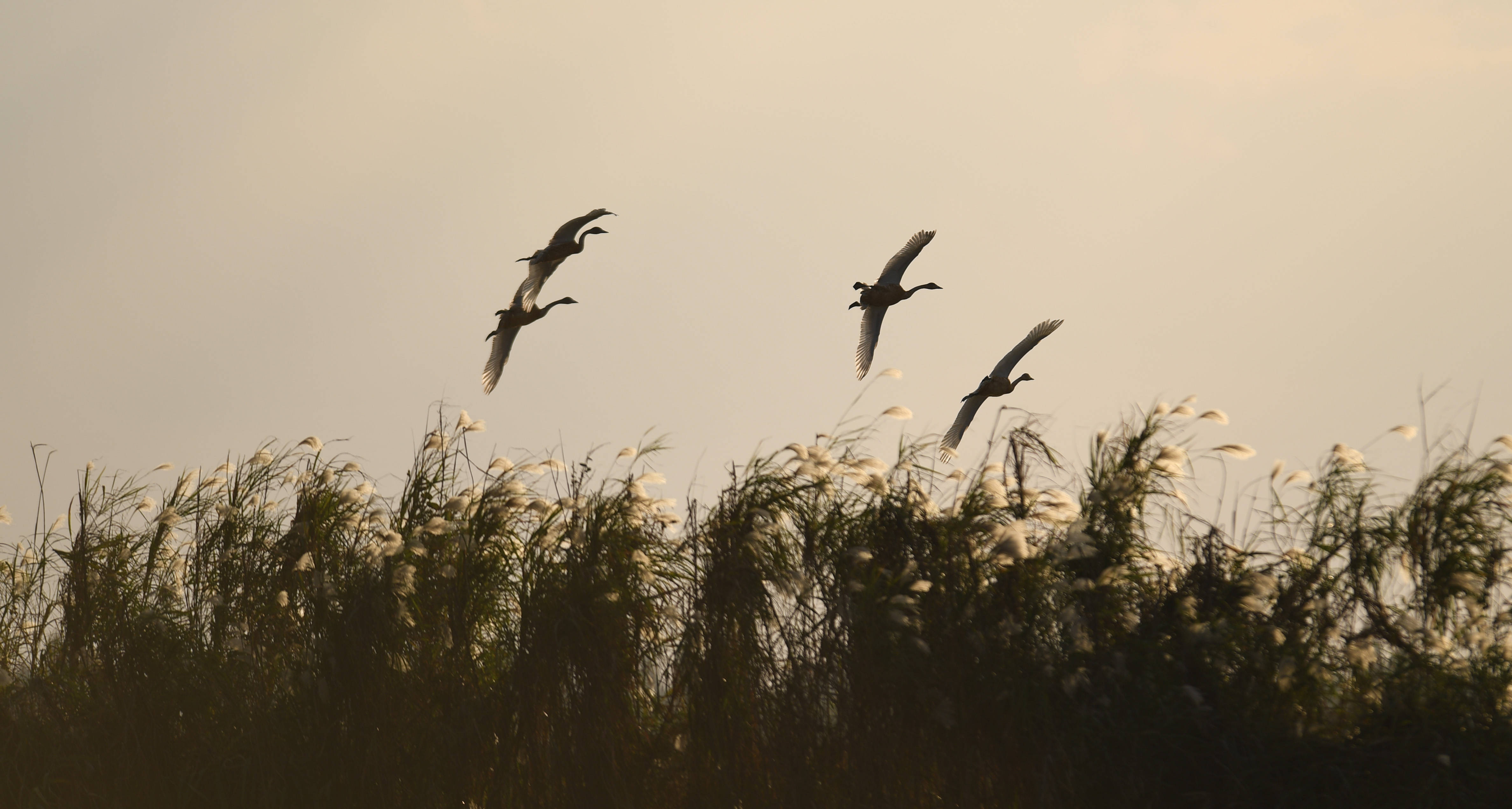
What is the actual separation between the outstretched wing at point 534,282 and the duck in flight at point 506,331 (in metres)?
0.02

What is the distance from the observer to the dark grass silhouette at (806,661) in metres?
5.14

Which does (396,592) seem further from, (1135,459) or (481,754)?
(1135,459)

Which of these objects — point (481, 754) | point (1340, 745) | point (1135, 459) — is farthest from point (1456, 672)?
point (481, 754)

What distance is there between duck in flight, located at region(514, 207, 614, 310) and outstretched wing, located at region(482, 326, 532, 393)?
30 cm

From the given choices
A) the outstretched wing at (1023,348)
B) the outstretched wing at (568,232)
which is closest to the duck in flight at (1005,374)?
the outstretched wing at (1023,348)

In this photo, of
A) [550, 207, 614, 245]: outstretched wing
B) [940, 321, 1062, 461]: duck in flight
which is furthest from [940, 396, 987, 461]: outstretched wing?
[550, 207, 614, 245]: outstretched wing

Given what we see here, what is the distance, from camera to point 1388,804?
16.0ft

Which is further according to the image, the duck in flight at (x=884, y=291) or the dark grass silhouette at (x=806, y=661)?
the duck in flight at (x=884, y=291)

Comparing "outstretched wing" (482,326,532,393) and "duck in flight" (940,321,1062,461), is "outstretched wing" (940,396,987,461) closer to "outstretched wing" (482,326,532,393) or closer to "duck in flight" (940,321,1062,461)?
"duck in flight" (940,321,1062,461)

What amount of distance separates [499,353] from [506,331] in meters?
0.20

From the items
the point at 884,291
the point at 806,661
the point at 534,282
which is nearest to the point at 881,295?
the point at 884,291

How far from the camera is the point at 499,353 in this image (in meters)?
9.97

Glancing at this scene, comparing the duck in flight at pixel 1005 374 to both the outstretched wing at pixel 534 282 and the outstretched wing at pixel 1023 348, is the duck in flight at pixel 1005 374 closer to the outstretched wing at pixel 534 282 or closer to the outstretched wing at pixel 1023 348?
the outstretched wing at pixel 1023 348

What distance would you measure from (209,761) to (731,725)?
9.69 feet
